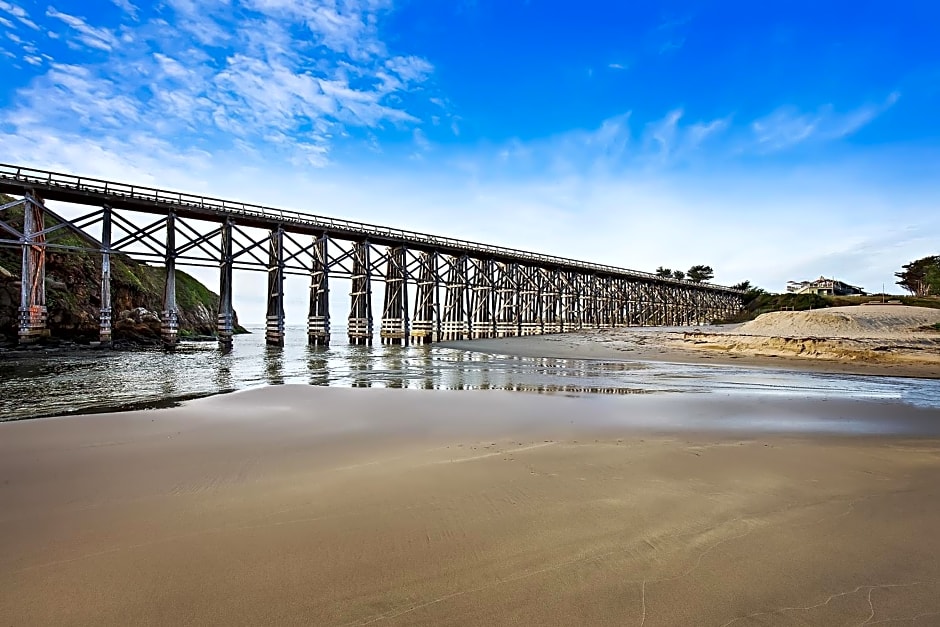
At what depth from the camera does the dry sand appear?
1408cm

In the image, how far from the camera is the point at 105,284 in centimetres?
2111

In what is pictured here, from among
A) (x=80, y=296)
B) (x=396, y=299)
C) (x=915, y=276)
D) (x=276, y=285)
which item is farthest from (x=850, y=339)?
(x=915, y=276)

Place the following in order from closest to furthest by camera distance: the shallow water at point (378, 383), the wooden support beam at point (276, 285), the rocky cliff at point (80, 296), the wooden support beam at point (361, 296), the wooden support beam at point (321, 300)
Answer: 1. the shallow water at point (378, 383)
2. the rocky cliff at point (80, 296)
3. the wooden support beam at point (276, 285)
4. the wooden support beam at point (321, 300)
5. the wooden support beam at point (361, 296)

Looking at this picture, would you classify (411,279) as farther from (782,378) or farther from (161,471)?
(161,471)

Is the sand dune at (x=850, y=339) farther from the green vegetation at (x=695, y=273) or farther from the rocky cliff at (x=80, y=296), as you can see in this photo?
the green vegetation at (x=695, y=273)

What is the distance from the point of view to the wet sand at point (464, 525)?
1.86 m

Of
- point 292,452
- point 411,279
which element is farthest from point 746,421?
point 411,279

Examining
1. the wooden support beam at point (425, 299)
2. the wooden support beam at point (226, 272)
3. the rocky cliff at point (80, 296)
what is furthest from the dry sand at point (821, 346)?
the rocky cliff at point (80, 296)

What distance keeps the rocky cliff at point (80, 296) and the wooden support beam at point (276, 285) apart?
699 centimetres

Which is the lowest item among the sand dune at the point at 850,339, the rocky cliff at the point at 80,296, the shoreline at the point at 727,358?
the shoreline at the point at 727,358

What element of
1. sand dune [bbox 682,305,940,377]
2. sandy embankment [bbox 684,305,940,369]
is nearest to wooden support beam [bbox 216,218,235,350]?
sand dune [bbox 682,305,940,377]

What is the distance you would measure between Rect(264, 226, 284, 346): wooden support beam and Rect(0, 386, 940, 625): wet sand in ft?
70.6

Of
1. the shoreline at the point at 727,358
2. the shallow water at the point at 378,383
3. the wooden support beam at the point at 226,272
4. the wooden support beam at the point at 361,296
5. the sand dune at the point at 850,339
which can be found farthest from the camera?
the wooden support beam at the point at 361,296

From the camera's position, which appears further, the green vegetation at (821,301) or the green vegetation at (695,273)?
the green vegetation at (695,273)
